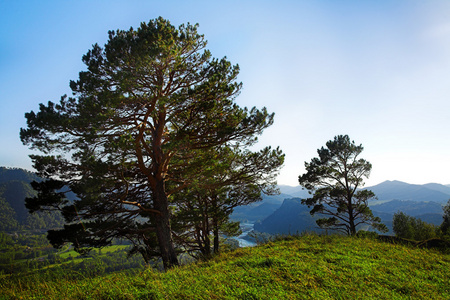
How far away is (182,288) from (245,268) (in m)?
1.71

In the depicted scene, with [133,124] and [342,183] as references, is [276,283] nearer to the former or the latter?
[133,124]

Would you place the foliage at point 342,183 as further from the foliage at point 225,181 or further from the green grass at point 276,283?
the green grass at point 276,283

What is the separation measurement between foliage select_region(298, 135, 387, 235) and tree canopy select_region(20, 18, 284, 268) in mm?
12276

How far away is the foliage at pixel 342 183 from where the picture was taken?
1872cm

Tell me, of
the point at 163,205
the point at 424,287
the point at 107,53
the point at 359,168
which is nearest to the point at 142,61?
the point at 107,53

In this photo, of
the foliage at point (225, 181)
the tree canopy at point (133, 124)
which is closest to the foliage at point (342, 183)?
the foliage at point (225, 181)

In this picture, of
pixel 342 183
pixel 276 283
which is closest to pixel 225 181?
pixel 276 283

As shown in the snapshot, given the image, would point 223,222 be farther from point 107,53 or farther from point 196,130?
point 107,53

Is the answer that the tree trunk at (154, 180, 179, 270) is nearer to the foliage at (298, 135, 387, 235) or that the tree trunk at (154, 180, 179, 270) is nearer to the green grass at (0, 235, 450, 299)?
the green grass at (0, 235, 450, 299)

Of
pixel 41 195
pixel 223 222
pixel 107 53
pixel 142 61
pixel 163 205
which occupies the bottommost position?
pixel 223 222

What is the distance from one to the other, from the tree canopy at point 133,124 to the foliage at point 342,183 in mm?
12276

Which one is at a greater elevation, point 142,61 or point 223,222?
point 142,61

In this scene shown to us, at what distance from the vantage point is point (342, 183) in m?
18.8

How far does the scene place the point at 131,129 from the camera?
954 cm
